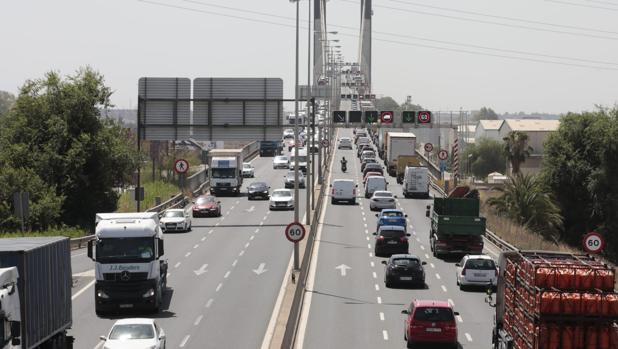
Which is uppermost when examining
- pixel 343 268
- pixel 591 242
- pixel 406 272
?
pixel 591 242

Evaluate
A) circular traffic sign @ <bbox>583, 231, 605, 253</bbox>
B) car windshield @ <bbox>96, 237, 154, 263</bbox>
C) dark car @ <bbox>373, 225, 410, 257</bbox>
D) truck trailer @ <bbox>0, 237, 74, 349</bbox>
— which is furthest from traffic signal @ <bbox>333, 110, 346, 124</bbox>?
truck trailer @ <bbox>0, 237, 74, 349</bbox>

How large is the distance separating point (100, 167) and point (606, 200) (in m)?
37.6

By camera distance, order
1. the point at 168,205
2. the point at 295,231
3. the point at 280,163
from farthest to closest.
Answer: the point at 280,163
the point at 168,205
the point at 295,231

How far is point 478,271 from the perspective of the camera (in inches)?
1693

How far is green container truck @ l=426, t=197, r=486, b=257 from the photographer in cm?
5066

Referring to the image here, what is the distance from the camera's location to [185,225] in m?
63.9

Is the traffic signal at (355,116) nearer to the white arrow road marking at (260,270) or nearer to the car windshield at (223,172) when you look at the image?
the car windshield at (223,172)

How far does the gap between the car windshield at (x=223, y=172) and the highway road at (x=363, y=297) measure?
21.8 metres

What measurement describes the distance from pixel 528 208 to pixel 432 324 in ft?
151

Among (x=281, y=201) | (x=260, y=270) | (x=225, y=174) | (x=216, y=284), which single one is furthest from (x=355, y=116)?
(x=216, y=284)

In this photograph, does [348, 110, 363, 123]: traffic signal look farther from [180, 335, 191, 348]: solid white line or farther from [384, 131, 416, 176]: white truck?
[180, 335, 191, 348]: solid white line

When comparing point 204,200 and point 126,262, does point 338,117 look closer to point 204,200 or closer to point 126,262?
point 204,200

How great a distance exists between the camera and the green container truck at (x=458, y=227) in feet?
166

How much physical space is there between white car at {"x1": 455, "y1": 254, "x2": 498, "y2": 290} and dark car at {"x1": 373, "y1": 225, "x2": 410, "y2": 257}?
918 centimetres
